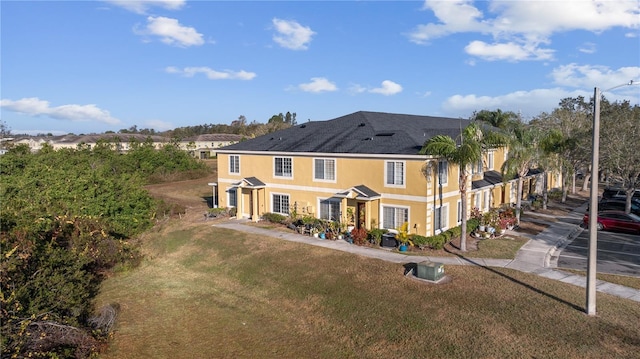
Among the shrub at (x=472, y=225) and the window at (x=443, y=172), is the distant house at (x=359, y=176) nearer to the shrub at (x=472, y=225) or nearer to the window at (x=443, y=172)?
the window at (x=443, y=172)

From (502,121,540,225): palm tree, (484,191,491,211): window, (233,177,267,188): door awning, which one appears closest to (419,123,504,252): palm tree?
(502,121,540,225): palm tree

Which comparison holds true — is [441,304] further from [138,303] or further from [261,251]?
[138,303]

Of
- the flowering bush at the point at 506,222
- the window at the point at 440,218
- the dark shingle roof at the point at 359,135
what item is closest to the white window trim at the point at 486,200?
the flowering bush at the point at 506,222

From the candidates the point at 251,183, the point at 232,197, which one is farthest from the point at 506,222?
the point at 232,197

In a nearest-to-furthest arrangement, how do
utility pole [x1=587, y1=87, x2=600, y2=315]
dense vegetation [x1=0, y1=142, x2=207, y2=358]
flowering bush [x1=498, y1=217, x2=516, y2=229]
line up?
dense vegetation [x1=0, y1=142, x2=207, y2=358]
utility pole [x1=587, y1=87, x2=600, y2=315]
flowering bush [x1=498, y1=217, x2=516, y2=229]

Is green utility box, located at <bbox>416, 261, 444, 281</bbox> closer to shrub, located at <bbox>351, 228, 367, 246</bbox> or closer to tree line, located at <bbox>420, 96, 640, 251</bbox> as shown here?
tree line, located at <bbox>420, 96, 640, 251</bbox>
